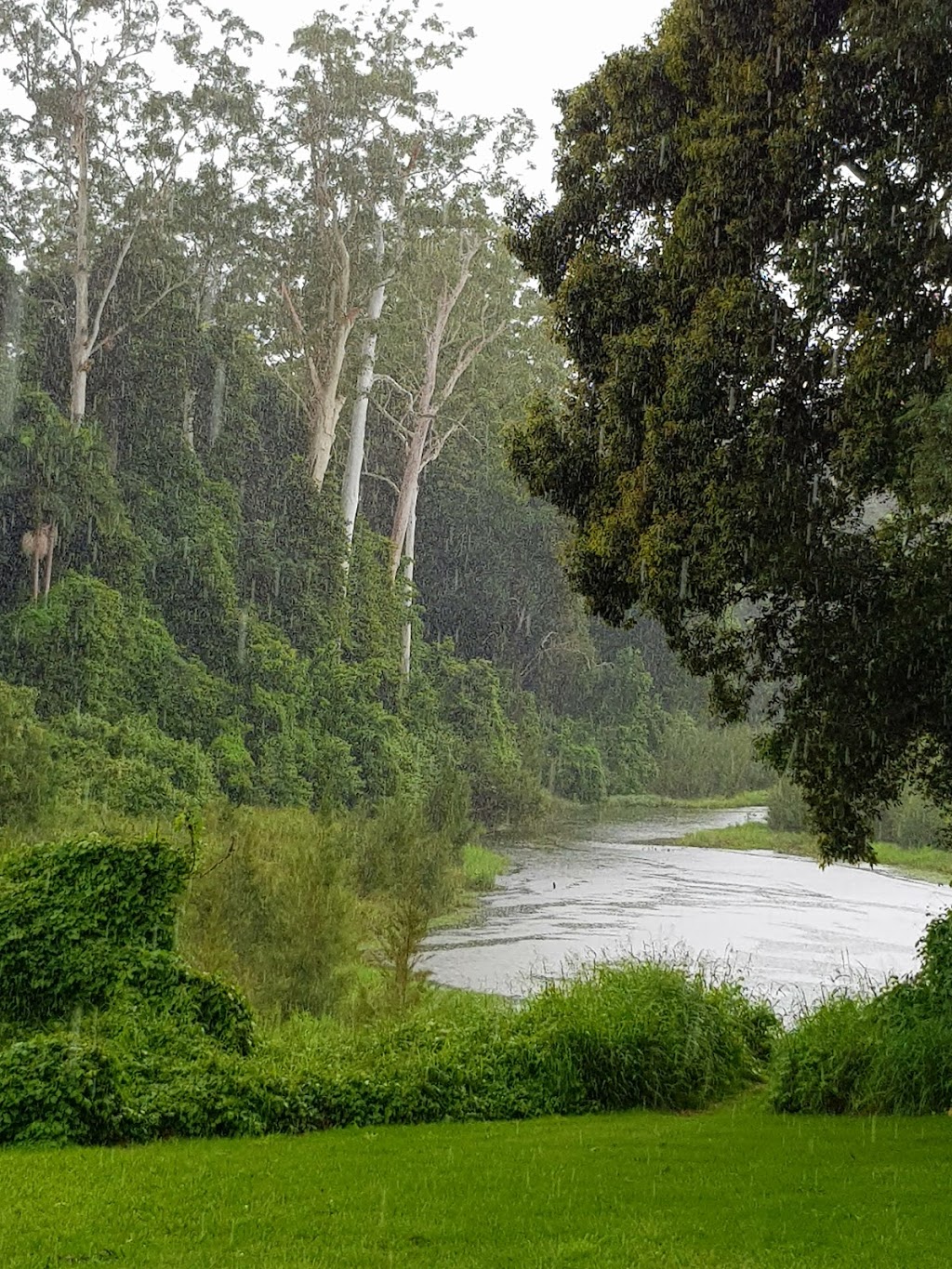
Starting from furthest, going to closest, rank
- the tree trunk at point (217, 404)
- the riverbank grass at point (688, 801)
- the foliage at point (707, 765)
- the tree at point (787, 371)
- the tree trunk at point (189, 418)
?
the foliage at point (707, 765) → the riverbank grass at point (688, 801) → the tree trunk at point (217, 404) → the tree trunk at point (189, 418) → the tree at point (787, 371)

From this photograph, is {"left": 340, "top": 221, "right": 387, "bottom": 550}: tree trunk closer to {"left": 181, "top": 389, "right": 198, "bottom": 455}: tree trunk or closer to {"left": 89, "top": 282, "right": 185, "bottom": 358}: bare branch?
{"left": 181, "top": 389, "right": 198, "bottom": 455}: tree trunk

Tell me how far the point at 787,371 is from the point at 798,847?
32337mm

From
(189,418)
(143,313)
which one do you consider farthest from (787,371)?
(189,418)

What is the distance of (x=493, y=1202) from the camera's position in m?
6.84

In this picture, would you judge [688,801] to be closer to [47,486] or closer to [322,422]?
[322,422]

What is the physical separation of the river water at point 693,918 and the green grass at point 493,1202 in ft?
24.3

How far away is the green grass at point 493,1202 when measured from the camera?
597cm

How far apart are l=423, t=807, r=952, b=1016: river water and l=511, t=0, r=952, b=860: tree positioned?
16.5 ft

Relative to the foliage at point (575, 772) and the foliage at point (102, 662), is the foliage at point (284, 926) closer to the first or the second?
the foliage at point (102, 662)

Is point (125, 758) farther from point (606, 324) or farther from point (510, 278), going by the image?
point (510, 278)

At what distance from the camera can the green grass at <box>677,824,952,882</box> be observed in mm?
37000

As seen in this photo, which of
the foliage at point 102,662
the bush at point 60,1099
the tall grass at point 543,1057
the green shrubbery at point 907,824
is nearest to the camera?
the bush at point 60,1099

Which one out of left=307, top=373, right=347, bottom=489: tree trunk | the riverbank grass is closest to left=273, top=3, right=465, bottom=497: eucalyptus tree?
left=307, top=373, right=347, bottom=489: tree trunk

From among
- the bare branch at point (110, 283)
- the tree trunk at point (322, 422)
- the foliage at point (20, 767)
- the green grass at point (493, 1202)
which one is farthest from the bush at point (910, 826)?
the green grass at point (493, 1202)
